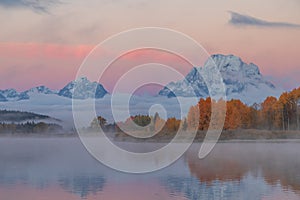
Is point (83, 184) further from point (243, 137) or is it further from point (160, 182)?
point (243, 137)

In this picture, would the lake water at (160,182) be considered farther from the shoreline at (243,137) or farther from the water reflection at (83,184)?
the shoreline at (243,137)

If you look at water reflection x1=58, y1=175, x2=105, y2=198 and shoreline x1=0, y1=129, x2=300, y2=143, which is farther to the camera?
shoreline x1=0, y1=129, x2=300, y2=143

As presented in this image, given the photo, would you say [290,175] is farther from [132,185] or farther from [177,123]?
[177,123]

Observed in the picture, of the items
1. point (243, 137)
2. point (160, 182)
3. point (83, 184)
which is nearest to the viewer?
point (83, 184)

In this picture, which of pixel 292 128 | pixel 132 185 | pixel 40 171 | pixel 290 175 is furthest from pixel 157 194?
pixel 292 128

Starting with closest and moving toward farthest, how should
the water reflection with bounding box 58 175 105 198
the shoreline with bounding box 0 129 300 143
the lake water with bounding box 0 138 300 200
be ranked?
the lake water with bounding box 0 138 300 200
the water reflection with bounding box 58 175 105 198
the shoreline with bounding box 0 129 300 143

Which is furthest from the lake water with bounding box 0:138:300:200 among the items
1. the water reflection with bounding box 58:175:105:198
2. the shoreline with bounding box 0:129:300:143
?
the shoreline with bounding box 0:129:300:143

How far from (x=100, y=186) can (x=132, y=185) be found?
1.41 metres

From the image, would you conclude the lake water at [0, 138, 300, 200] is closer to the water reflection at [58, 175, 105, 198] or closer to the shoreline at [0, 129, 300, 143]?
the water reflection at [58, 175, 105, 198]

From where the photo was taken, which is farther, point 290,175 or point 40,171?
point 40,171

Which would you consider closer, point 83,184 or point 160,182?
point 83,184

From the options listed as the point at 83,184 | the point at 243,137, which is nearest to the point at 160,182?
the point at 83,184

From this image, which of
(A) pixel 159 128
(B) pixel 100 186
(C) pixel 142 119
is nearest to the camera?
(B) pixel 100 186

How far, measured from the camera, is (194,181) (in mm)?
22344
